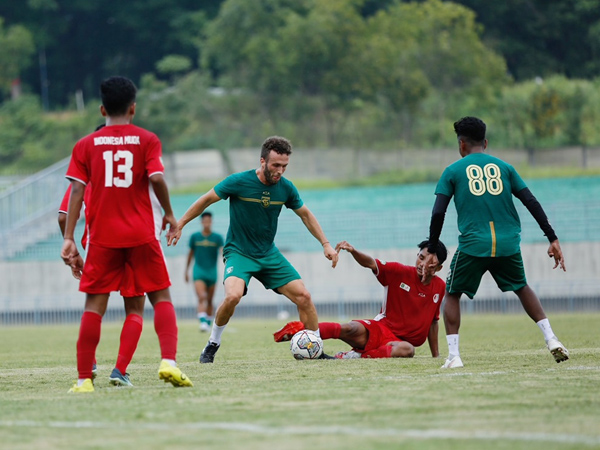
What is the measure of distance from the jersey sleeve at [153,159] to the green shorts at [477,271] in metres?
3.06

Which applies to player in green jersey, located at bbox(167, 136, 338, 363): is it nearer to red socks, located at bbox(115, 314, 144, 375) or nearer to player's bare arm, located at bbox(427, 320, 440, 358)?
player's bare arm, located at bbox(427, 320, 440, 358)

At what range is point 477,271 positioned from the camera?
9250 mm

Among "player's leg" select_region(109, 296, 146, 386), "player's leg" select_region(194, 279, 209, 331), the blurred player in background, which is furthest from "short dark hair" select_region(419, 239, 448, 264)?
the blurred player in background

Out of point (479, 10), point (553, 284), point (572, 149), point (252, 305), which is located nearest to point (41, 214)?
point (252, 305)

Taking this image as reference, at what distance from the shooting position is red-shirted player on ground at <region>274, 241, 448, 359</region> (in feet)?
34.9

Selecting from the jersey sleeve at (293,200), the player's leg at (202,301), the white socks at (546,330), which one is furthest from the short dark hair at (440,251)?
the player's leg at (202,301)

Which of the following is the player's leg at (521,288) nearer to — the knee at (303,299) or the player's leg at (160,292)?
the knee at (303,299)

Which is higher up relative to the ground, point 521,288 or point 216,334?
point 521,288

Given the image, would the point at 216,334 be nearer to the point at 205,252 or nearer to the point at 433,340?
the point at 433,340

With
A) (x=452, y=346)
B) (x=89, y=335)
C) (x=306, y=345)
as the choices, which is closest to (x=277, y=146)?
(x=306, y=345)

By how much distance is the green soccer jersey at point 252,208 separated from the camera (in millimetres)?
10453

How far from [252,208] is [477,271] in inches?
97.0

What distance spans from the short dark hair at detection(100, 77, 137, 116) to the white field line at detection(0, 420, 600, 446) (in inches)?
102

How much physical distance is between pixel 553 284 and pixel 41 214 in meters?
17.2
